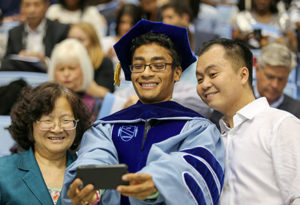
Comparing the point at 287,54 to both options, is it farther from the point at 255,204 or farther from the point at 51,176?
the point at 51,176

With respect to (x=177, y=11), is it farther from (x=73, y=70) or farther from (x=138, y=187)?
(x=138, y=187)

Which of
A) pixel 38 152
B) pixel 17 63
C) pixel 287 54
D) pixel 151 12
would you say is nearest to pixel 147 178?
pixel 38 152

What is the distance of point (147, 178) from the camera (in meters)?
2.25

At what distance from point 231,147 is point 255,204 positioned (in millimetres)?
335

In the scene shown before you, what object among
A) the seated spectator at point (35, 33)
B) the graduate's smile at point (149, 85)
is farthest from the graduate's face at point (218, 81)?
the seated spectator at point (35, 33)

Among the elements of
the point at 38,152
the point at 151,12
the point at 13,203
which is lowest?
the point at 13,203

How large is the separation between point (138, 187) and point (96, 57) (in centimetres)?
330

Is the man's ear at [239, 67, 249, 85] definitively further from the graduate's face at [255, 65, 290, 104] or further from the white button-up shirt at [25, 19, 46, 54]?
→ the white button-up shirt at [25, 19, 46, 54]

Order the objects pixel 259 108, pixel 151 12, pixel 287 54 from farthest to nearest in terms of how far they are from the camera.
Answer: pixel 151 12 < pixel 287 54 < pixel 259 108

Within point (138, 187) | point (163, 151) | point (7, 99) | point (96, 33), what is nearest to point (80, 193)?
point (138, 187)

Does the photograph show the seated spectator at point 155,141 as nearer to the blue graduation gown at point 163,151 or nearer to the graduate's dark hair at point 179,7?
the blue graduation gown at point 163,151

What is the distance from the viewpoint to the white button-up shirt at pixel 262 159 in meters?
2.55

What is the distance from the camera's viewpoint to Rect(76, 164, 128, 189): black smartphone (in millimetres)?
2189

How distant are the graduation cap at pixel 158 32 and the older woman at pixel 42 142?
39 cm
